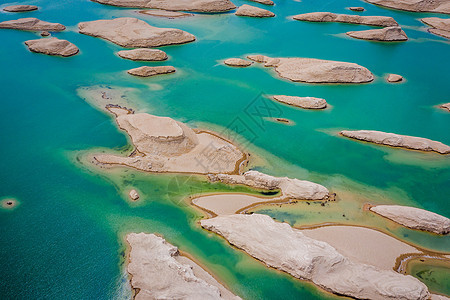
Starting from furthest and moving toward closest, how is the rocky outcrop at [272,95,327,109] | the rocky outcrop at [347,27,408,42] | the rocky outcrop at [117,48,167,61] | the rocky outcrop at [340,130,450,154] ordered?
the rocky outcrop at [347,27,408,42], the rocky outcrop at [117,48,167,61], the rocky outcrop at [272,95,327,109], the rocky outcrop at [340,130,450,154]

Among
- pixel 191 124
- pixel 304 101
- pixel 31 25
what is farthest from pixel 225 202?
pixel 31 25


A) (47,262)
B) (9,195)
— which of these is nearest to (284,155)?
(47,262)

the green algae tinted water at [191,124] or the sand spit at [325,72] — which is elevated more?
the sand spit at [325,72]

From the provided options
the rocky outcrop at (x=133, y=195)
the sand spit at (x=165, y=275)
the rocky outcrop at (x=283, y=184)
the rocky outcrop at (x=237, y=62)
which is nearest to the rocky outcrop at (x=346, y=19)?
the rocky outcrop at (x=237, y=62)

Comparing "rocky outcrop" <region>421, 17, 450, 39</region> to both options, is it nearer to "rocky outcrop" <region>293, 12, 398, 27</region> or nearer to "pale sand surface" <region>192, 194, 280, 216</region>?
"rocky outcrop" <region>293, 12, 398, 27</region>

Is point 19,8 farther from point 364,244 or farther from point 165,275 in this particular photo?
point 364,244

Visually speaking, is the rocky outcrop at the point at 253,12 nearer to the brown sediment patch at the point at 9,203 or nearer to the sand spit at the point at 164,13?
the sand spit at the point at 164,13

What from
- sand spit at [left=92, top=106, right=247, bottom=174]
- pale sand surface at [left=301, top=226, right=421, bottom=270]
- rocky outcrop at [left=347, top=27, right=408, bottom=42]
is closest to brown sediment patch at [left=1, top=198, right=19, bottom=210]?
sand spit at [left=92, top=106, right=247, bottom=174]
